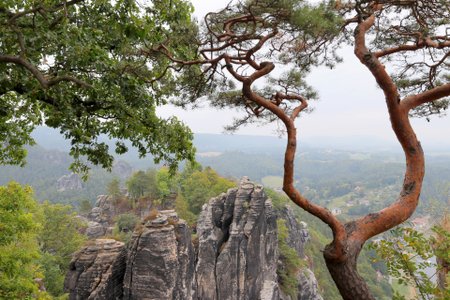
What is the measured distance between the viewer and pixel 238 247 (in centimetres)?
2383

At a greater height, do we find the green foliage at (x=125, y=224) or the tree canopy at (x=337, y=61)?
the tree canopy at (x=337, y=61)

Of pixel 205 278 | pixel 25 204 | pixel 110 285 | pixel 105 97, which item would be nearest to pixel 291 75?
pixel 105 97

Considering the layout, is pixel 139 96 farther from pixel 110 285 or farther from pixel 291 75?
pixel 110 285

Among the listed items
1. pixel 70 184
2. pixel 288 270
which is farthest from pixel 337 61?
pixel 70 184

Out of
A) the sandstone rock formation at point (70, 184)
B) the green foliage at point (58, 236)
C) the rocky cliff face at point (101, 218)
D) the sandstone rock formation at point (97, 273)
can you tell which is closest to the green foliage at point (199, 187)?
the rocky cliff face at point (101, 218)

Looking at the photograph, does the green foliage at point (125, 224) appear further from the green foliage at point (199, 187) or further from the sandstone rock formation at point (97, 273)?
the sandstone rock formation at point (97, 273)

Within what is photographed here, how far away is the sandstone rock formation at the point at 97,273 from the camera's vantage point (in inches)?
594

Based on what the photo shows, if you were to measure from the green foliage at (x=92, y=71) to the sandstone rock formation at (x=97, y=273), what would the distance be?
10.2m

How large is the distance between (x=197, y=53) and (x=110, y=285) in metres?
12.8

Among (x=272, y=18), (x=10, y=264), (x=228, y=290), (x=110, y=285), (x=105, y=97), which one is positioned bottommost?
(x=228, y=290)

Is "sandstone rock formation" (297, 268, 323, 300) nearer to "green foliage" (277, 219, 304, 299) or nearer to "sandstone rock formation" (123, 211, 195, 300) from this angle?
"green foliage" (277, 219, 304, 299)

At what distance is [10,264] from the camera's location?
34.2ft

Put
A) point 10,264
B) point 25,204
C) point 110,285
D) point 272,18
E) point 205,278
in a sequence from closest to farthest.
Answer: point 272,18 < point 10,264 < point 25,204 < point 110,285 < point 205,278

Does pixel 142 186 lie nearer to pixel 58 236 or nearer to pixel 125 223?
pixel 125 223
